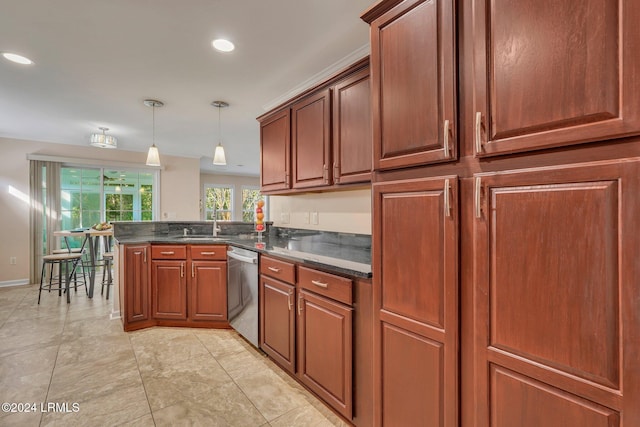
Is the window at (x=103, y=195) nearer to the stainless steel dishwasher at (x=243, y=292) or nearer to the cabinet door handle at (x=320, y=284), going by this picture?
the stainless steel dishwasher at (x=243, y=292)

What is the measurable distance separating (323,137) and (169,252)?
197cm

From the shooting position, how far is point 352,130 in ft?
6.51

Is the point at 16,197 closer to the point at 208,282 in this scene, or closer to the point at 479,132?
the point at 208,282

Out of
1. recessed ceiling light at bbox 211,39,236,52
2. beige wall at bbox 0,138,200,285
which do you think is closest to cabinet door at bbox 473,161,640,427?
recessed ceiling light at bbox 211,39,236,52

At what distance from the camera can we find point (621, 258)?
72 centimetres

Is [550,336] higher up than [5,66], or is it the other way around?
[5,66]

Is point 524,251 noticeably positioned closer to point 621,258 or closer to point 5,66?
point 621,258

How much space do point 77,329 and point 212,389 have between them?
199 centimetres

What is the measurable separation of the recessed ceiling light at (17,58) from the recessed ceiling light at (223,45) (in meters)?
1.60

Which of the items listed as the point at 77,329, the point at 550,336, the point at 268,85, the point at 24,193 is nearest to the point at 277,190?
the point at 268,85

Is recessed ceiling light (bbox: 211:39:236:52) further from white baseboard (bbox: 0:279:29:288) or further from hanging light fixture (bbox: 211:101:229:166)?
white baseboard (bbox: 0:279:29:288)

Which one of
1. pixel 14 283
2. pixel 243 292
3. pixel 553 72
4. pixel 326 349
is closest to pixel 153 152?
pixel 243 292

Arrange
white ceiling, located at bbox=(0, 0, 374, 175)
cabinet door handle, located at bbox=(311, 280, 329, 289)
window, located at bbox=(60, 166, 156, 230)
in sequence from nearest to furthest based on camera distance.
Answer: cabinet door handle, located at bbox=(311, 280, 329, 289) → white ceiling, located at bbox=(0, 0, 374, 175) → window, located at bbox=(60, 166, 156, 230)

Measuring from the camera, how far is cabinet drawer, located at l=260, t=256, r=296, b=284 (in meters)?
1.95
